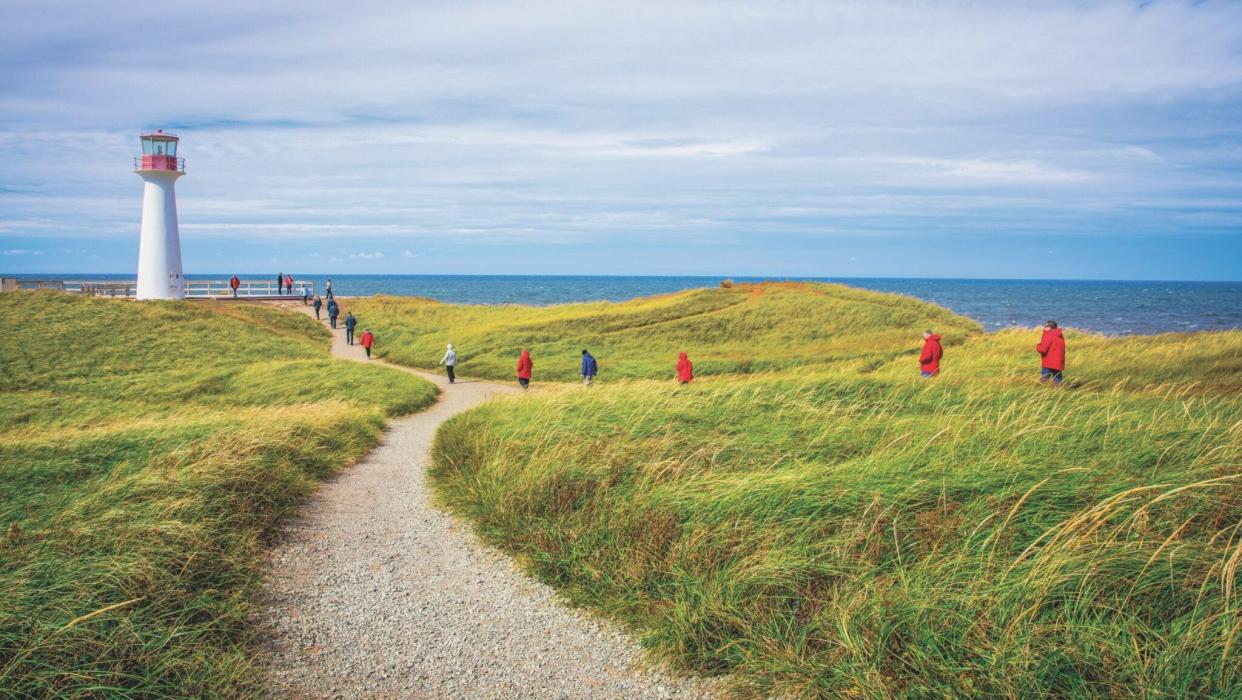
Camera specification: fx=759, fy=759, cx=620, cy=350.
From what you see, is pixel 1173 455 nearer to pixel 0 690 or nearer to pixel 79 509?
pixel 0 690

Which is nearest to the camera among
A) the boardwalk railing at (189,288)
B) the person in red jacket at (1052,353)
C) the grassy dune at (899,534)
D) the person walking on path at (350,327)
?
the grassy dune at (899,534)

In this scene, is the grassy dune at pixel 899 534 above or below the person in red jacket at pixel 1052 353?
below

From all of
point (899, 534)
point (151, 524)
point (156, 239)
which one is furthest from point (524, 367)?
point (156, 239)

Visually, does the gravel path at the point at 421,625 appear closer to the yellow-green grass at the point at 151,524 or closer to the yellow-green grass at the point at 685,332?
the yellow-green grass at the point at 151,524

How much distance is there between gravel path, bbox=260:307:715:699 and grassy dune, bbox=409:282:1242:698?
438 millimetres

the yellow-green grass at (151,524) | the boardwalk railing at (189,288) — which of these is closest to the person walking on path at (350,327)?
the boardwalk railing at (189,288)

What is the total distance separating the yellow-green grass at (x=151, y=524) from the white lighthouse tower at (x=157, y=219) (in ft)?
80.8

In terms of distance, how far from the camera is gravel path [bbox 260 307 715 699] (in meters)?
6.16

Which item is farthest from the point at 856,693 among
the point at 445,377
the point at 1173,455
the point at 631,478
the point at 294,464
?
the point at 445,377

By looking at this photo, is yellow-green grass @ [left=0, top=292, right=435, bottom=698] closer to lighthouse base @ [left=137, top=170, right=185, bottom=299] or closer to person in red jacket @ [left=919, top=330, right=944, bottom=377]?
person in red jacket @ [left=919, top=330, right=944, bottom=377]

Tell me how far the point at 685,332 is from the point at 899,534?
28503 mm

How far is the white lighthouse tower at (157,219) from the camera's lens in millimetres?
44375

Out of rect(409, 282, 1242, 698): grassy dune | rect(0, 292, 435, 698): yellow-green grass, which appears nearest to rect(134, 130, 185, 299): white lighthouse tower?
rect(0, 292, 435, 698): yellow-green grass

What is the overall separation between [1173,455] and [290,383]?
2171 cm
